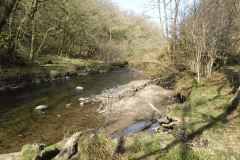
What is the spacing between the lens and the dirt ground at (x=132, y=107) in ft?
21.3

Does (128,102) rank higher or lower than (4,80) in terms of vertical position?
lower

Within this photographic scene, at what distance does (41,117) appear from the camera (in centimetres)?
714

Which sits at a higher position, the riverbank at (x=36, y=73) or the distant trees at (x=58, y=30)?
the distant trees at (x=58, y=30)

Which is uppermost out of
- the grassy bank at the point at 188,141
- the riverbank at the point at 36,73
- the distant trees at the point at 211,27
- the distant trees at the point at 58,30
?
the distant trees at the point at 58,30

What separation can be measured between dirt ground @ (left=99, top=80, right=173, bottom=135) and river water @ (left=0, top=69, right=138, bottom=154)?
64 cm

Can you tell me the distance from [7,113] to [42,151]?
574cm

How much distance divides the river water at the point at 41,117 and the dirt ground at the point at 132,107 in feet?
2.11

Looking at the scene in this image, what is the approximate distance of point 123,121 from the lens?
6680 millimetres

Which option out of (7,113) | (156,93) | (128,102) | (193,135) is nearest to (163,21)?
(156,93)

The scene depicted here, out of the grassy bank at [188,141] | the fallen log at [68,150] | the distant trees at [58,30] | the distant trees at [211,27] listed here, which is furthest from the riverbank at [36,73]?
the distant trees at [211,27]

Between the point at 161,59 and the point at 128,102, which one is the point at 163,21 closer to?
the point at 161,59

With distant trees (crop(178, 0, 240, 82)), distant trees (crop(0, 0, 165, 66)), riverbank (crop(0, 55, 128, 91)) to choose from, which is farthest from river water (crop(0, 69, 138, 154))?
distant trees (crop(178, 0, 240, 82))

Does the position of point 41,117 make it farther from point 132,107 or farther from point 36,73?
point 36,73

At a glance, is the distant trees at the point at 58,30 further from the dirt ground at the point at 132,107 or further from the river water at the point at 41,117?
the river water at the point at 41,117
